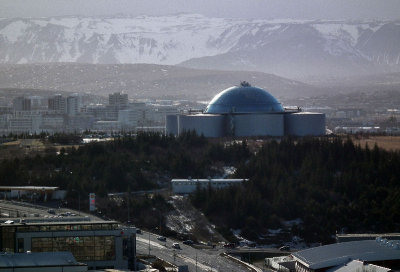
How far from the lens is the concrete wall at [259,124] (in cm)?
8094

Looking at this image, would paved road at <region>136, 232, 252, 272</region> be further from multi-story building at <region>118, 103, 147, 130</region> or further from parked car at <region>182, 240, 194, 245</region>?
multi-story building at <region>118, 103, 147, 130</region>

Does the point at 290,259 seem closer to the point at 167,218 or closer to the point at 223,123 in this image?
the point at 167,218

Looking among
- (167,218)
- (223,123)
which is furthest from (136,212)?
(223,123)

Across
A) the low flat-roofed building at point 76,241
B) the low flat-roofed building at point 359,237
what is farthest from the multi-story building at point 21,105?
the low flat-roofed building at point 76,241

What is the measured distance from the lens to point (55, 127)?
133m

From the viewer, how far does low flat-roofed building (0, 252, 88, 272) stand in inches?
1422

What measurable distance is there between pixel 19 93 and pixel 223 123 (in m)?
107

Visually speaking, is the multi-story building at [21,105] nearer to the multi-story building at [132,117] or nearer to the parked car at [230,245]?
the multi-story building at [132,117]

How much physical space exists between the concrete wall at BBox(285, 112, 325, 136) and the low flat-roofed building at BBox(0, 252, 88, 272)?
4467cm

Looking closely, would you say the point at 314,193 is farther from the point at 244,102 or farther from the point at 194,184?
the point at 244,102

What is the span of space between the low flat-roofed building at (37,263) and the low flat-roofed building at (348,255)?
38.0ft

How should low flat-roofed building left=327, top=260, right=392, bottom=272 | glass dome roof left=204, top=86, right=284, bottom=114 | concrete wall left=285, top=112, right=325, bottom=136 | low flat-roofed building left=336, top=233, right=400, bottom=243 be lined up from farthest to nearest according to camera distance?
glass dome roof left=204, top=86, right=284, bottom=114 → concrete wall left=285, top=112, right=325, bottom=136 → low flat-roofed building left=336, top=233, right=400, bottom=243 → low flat-roofed building left=327, top=260, right=392, bottom=272

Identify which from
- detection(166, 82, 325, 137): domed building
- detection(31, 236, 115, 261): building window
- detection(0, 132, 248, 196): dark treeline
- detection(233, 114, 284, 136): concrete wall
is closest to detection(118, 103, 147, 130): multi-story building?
detection(166, 82, 325, 137): domed building

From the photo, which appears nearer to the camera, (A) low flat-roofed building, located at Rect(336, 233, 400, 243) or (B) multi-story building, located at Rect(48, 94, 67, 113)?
(A) low flat-roofed building, located at Rect(336, 233, 400, 243)
